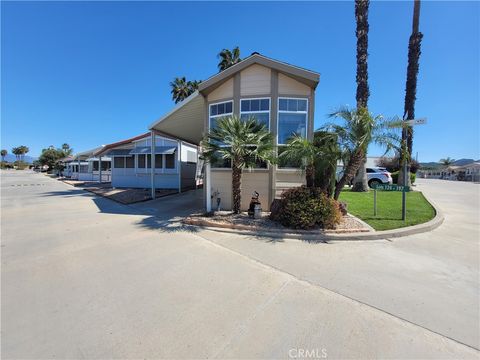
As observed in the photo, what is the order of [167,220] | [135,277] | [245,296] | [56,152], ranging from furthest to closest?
[56,152] → [167,220] → [135,277] → [245,296]

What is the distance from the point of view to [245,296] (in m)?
3.27

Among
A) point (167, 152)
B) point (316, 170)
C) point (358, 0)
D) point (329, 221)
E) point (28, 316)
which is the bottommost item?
point (28, 316)

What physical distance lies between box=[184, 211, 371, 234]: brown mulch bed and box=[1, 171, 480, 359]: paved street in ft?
2.02

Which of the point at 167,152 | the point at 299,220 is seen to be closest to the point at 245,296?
the point at 299,220

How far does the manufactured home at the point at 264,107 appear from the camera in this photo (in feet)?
27.7

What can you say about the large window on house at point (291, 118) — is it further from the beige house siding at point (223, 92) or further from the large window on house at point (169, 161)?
the large window on house at point (169, 161)

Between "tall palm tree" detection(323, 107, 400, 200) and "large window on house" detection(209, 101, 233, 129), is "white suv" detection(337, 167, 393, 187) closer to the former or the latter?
"tall palm tree" detection(323, 107, 400, 200)

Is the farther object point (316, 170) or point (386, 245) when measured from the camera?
point (316, 170)

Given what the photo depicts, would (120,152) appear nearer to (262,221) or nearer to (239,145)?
(239,145)

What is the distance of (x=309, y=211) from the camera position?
6.39 metres

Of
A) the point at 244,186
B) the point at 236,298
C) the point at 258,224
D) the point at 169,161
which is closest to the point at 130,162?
the point at 169,161

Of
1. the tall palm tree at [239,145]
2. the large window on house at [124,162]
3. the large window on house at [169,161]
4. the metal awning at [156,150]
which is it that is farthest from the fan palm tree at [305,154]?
the large window on house at [124,162]

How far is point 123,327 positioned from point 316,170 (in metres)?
6.43

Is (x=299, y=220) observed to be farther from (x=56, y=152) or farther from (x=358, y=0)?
(x=56, y=152)
